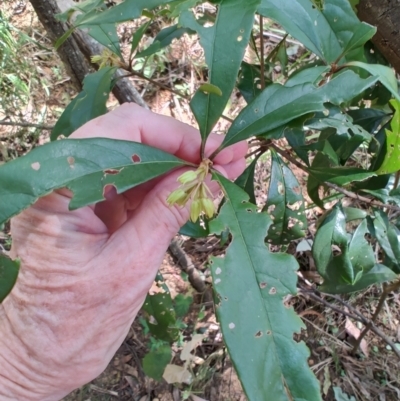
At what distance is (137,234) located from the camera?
972mm

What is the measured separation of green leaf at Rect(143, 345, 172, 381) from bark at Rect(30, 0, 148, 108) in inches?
41.7

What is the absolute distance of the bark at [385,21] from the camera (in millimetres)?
988

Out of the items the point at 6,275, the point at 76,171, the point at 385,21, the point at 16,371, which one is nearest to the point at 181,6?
the point at 76,171

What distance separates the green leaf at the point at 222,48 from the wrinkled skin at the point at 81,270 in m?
0.17

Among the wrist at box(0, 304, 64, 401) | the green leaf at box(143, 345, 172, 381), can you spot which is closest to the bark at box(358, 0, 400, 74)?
the wrist at box(0, 304, 64, 401)

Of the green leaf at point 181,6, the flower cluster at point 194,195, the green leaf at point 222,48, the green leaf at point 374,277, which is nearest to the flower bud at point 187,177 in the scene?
the flower cluster at point 194,195

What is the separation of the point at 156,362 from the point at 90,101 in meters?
1.18

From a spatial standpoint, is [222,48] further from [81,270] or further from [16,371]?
[16,371]

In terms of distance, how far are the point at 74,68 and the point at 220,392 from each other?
149cm

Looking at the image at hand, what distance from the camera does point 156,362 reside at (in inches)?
71.9

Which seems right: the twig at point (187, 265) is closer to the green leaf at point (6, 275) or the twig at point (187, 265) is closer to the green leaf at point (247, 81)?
the green leaf at point (247, 81)

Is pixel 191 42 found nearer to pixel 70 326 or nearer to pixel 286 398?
pixel 70 326

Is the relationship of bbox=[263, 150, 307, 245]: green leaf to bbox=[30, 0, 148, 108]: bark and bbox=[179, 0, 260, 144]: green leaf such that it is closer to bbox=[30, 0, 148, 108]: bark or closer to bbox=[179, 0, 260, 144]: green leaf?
bbox=[179, 0, 260, 144]: green leaf

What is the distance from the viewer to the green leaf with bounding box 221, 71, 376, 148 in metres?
0.81
